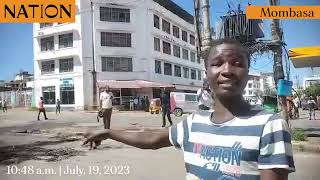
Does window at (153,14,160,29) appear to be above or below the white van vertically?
above

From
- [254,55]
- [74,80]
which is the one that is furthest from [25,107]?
[254,55]

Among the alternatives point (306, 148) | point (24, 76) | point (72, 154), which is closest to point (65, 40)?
point (24, 76)

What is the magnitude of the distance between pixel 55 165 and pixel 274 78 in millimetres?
1584

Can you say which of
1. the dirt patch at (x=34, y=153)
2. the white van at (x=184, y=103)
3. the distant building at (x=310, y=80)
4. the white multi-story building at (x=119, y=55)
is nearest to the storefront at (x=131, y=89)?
the white multi-story building at (x=119, y=55)

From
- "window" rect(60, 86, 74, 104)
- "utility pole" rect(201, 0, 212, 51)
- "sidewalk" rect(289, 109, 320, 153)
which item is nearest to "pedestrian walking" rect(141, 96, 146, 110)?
"window" rect(60, 86, 74, 104)

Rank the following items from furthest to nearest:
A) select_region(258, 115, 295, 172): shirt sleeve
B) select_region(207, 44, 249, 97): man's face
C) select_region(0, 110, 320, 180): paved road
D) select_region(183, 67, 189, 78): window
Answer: select_region(183, 67, 189, 78): window
select_region(0, 110, 320, 180): paved road
select_region(207, 44, 249, 97): man's face
select_region(258, 115, 295, 172): shirt sleeve

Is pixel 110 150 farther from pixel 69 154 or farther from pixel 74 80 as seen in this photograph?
pixel 74 80

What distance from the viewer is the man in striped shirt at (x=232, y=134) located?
0.93 m

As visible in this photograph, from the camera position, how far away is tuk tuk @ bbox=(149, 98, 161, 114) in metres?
2.61

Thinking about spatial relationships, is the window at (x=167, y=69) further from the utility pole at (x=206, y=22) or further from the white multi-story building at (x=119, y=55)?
the utility pole at (x=206, y=22)

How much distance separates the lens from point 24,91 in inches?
98.4

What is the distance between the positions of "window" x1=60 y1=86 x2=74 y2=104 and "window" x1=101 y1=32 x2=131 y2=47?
37 cm

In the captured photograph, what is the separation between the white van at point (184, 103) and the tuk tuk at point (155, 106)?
0.09 meters

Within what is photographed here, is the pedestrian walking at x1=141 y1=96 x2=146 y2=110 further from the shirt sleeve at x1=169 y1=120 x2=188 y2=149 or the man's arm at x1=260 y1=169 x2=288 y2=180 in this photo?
the man's arm at x1=260 y1=169 x2=288 y2=180
